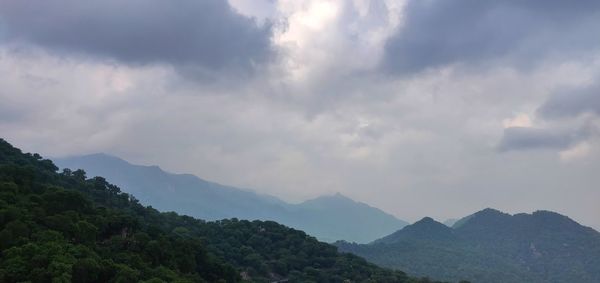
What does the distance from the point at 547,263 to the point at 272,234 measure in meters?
139

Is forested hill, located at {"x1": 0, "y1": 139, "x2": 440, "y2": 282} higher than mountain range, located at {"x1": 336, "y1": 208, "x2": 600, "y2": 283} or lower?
lower

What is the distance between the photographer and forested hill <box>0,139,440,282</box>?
34250 mm

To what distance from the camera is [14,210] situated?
A: 38.3 metres

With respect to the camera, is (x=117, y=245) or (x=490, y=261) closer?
(x=117, y=245)

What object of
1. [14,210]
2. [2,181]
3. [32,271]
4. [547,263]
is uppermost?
[547,263]

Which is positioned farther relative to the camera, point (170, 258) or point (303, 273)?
point (303, 273)

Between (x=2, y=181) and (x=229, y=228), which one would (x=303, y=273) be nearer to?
(x=229, y=228)

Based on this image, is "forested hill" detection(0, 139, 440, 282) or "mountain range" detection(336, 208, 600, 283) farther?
"mountain range" detection(336, 208, 600, 283)

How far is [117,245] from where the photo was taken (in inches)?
1735

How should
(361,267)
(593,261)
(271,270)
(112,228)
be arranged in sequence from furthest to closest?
1. (593,261)
2. (361,267)
3. (271,270)
4. (112,228)

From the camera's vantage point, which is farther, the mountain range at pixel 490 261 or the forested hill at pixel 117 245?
the mountain range at pixel 490 261

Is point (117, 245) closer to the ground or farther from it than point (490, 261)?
closer to the ground

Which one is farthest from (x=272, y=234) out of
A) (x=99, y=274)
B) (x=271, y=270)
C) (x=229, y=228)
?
(x=99, y=274)

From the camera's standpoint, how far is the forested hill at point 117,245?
112 ft
